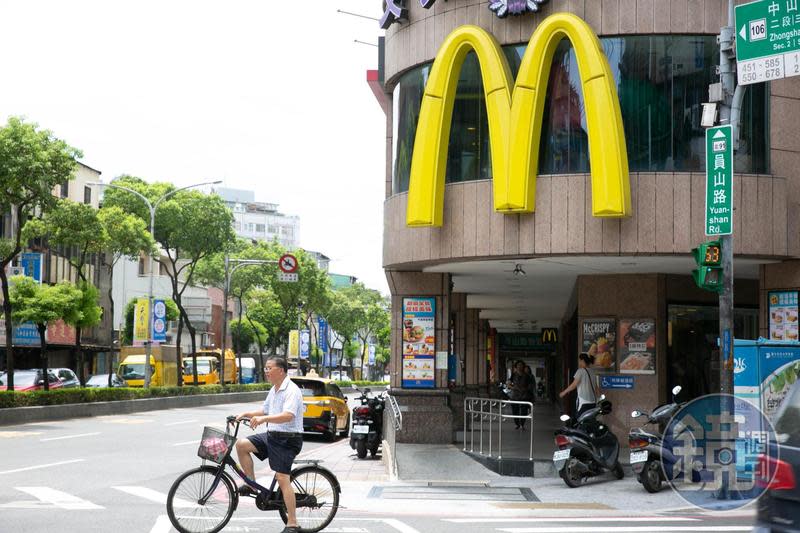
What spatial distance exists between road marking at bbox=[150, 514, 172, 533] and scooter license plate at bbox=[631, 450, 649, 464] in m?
6.86

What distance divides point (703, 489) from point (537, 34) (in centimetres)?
795

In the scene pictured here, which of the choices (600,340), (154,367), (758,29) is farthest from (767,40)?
(154,367)

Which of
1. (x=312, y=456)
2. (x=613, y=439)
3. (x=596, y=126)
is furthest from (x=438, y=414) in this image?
(x=596, y=126)

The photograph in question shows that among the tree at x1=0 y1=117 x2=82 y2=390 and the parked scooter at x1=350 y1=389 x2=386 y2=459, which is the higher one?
the tree at x1=0 y1=117 x2=82 y2=390

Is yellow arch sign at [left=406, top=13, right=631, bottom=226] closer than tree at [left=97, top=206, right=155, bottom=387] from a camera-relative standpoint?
Yes

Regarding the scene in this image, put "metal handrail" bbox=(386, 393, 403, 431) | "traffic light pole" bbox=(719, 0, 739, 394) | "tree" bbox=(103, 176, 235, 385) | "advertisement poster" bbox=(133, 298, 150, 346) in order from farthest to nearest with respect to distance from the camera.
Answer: "tree" bbox=(103, 176, 235, 385) → "advertisement poster" bbox=(133, 298, 150, 346) → "metal handrail" bbox=(386, 393, 403, 431) → "traffic light pole" bbox=(719, 0, 739, 394)

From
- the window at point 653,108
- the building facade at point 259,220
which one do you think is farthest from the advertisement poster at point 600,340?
the building facade at point 259,220

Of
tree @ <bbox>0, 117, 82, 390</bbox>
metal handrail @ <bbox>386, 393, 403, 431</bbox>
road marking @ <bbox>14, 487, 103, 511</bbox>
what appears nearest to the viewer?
road marking @ <bbox>14, 487, 103, 511</bbox>

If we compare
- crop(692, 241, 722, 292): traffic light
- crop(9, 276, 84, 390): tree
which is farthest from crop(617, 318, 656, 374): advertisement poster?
crop(9, 276, 84, 390): tree

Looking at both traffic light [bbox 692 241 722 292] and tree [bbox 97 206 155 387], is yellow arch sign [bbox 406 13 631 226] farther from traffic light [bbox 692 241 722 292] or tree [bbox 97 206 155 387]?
tree [bbox 97 206 155 387]

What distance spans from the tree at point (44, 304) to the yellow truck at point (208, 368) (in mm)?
23422

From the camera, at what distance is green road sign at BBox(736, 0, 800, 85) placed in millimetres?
14109

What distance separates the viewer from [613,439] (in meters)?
16.8

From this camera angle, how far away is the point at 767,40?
47.1ft
